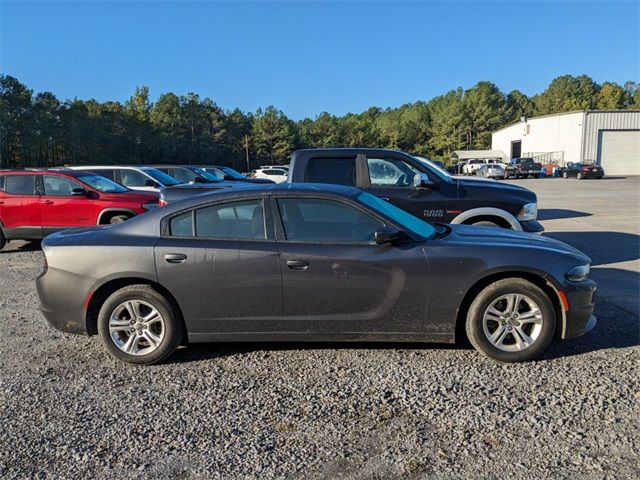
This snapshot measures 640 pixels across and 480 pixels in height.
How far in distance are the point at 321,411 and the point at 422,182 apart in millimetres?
4754

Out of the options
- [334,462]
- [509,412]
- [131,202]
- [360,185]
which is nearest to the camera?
[334,462]

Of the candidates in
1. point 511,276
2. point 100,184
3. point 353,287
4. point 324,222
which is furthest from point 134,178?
point 511,276

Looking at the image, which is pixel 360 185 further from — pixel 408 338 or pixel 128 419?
pixel 128 419

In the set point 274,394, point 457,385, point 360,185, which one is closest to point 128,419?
point 274,394

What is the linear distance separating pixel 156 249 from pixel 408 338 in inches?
89.1

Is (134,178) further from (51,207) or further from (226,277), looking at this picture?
(226,277)

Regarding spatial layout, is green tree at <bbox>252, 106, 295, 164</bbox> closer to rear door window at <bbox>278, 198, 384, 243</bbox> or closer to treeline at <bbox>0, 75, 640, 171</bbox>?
treeline at <bbox>0, 75, 640, 171</bbox>

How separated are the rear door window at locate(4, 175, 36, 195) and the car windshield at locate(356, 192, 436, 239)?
822 cm

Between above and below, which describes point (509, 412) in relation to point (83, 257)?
below

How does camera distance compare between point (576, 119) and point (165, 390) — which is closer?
point (165, 390)

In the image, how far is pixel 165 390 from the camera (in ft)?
12.5

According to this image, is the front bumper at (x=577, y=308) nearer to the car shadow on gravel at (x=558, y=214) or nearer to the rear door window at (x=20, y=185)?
the rear door window at (x=20, y=185)

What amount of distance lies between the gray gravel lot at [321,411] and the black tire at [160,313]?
0.36 ft

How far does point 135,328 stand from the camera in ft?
14.1
